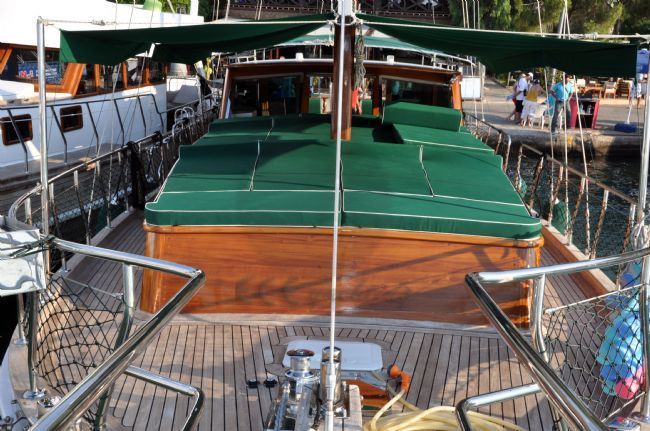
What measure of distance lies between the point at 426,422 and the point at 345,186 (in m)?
2.18

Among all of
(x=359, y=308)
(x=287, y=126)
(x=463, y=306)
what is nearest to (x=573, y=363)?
(x=463, y=306)

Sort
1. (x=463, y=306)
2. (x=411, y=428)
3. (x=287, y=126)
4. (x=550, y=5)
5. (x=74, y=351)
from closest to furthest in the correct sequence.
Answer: (x=411, y=428), (x=74, y=351), (x=463, y=306), (x=287, y=126), (x=550, y=5)

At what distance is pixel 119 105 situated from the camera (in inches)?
535

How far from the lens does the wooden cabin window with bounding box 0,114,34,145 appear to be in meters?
10.0

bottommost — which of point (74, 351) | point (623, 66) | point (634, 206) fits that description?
point (74, 351)

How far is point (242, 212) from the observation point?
4766 millimetres

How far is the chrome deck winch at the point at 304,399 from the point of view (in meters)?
2.95

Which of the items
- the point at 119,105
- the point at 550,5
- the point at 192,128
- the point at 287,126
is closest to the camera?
the point at 287,126

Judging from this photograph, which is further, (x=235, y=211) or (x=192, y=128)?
(x=192, y=128)

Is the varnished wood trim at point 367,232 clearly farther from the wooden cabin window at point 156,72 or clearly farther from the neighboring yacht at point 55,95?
the wooden cabin window at point 156,72

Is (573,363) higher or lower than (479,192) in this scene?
lower

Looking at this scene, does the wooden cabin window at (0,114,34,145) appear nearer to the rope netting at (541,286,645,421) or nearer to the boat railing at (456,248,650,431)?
the boat railing at (456,248,650,431)

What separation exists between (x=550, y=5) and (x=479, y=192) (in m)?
24.3

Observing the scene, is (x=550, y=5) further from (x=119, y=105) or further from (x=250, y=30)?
(x=250, y=30)
